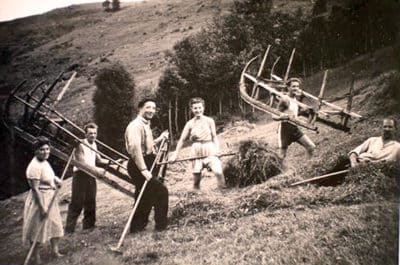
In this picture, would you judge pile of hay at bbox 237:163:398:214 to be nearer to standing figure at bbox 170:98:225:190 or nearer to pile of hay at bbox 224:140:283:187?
pile of hay at bbox 224:140:283:187

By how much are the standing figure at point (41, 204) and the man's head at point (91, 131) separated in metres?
0.47

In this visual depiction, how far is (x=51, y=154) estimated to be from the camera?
4.67 m

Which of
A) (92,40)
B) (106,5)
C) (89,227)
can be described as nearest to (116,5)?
(106,5)

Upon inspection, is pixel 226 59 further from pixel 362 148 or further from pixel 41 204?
pixel 41 204

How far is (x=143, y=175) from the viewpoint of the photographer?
14.9 ft

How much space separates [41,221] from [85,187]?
1.85 ft

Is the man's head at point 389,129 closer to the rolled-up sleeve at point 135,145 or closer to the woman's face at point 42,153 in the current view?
the rolled-up sleeve at point 135,145

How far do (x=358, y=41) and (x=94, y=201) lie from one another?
3.18 metres

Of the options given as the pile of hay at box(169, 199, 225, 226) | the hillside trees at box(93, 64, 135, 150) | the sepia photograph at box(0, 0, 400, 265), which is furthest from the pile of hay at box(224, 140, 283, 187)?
the hillside trees at box(93, 64, 135, 150)

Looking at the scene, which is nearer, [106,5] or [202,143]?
[202,143]

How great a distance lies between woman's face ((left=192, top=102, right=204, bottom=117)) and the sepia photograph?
1 cm

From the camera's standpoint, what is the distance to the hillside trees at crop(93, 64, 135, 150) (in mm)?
4836

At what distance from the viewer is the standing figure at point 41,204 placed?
14.6ft

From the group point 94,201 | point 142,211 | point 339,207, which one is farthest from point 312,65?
point 94,201
